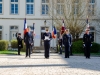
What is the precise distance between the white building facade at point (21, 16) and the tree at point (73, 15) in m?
6.95

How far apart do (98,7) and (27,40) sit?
958 inches

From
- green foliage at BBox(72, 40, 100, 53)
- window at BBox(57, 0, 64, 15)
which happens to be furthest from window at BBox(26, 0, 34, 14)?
green foliage at BBox(72, 40, 100, 53)

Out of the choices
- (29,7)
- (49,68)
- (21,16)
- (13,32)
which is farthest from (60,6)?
(49,68)

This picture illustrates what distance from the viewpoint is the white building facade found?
42.4m

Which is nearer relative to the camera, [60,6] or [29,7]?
[60,6]

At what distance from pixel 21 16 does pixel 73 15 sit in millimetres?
10826

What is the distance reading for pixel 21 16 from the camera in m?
42.8

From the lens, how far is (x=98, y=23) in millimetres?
40312

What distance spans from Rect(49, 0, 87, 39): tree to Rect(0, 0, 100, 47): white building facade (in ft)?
22.8

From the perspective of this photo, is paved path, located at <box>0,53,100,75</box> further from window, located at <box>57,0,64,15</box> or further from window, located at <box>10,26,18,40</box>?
window, located at <box>10,26,18,40</box>

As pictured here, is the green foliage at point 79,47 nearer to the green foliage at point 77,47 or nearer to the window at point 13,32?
the green foliage at point 77,47

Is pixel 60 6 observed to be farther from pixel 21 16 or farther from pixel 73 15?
pixel 21 16

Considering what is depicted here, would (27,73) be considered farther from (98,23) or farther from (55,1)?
(98,23)

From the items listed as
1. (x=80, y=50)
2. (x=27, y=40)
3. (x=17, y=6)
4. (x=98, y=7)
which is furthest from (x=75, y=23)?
(x=27, y=40)
